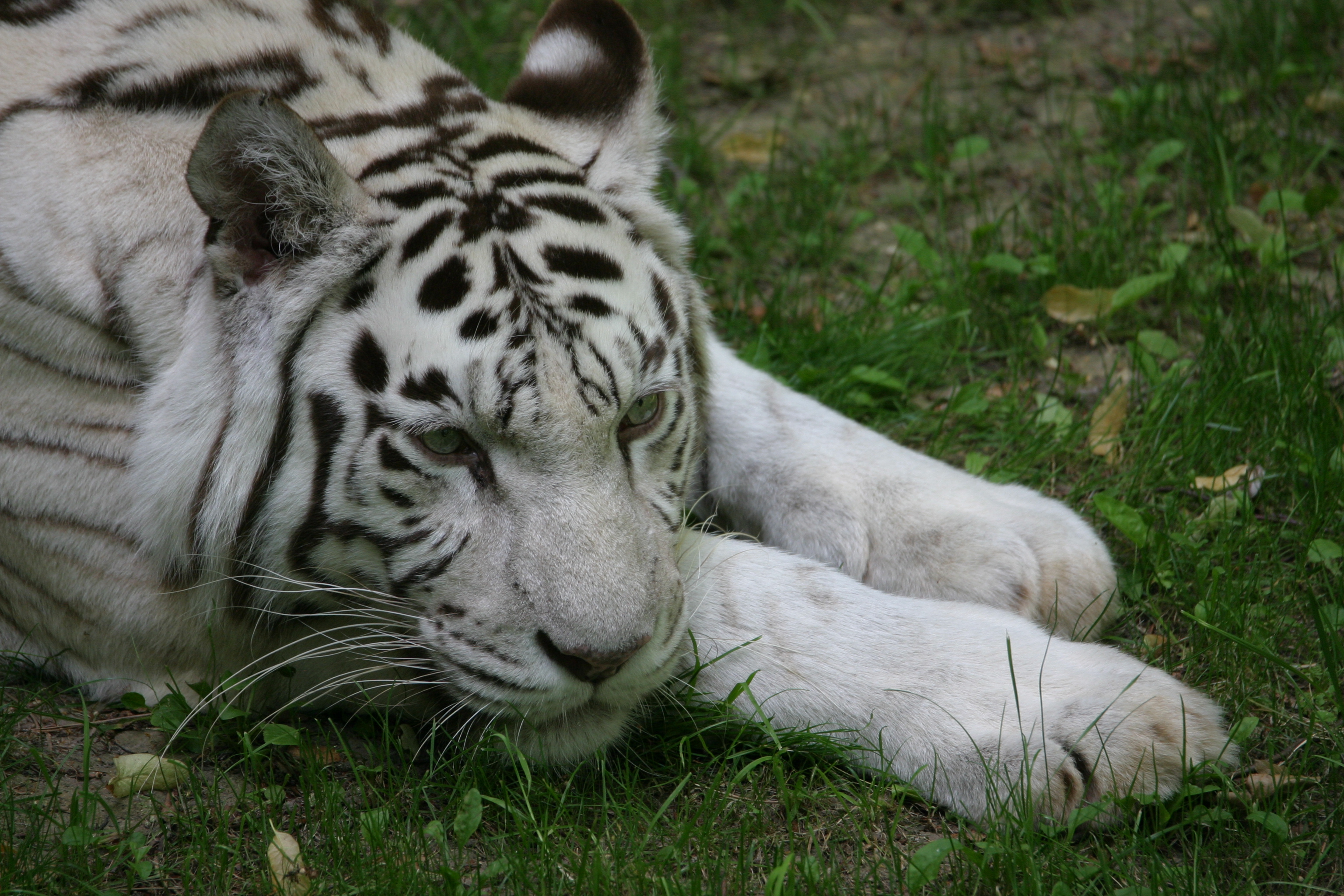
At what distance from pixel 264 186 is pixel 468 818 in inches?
37.2

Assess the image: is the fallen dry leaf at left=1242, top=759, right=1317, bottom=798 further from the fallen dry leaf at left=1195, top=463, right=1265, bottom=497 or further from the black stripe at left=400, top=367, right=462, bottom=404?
the black stripe at left=400, top=367, right=462, bottom=404

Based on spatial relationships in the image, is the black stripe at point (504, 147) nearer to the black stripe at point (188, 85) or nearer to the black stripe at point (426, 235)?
the black stripe at point (426, 235)

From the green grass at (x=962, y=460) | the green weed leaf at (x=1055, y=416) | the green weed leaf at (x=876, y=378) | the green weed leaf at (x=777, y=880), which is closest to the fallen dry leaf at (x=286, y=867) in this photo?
the green grass at (x=962, y=460)

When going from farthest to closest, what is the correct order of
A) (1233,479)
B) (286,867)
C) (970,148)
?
(970,148) < (1233,479) < (286,867)

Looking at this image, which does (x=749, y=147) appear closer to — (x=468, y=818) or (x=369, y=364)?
(x=369, y=364)

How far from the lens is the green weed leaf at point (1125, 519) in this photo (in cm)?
236

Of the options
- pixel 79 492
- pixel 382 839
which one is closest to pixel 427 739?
pixel 382 839

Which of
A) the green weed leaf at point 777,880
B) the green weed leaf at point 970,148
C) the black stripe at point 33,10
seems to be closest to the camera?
the green weed leaf at point 777,880

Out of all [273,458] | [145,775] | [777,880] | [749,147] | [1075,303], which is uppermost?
[749,147]

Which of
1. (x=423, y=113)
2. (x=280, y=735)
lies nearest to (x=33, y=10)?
(x=423, y=113)

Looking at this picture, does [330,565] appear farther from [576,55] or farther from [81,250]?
[576,55]

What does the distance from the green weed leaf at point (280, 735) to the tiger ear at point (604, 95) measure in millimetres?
1065

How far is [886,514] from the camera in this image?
7.45 ft

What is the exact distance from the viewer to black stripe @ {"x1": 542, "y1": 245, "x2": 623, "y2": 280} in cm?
186
